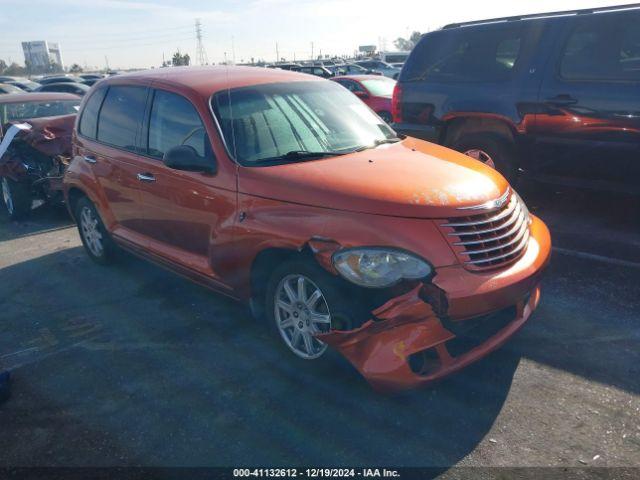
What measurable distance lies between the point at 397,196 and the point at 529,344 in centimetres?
145

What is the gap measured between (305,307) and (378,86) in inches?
478

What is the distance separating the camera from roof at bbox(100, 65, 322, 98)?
4.03m

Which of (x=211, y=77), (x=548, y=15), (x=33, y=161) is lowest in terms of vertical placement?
(x=33, y=161)

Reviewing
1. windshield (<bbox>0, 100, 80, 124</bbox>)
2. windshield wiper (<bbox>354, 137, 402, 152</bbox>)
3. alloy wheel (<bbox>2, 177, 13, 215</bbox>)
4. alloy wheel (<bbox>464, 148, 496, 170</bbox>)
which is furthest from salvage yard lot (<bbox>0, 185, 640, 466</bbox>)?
windshield (<bbox>0, 100, 80, 124</bbox>)

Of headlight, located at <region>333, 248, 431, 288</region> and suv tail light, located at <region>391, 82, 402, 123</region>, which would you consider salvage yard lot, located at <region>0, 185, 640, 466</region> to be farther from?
suv tail light, located at <region>391, 82, 402, 123</region>

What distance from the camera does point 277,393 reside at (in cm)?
321

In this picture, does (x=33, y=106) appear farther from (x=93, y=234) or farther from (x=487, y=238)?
(x=487, y=238)

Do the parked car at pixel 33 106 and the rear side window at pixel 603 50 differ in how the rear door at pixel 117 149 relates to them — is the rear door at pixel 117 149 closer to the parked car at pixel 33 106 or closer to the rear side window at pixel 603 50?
the parked car at pixel 33 106

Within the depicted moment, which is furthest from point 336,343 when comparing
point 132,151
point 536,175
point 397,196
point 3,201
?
point 3,201

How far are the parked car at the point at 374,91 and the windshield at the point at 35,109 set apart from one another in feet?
23.4

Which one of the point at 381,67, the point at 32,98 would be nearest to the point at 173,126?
the point at 32,98

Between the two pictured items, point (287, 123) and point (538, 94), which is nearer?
point (287, 123)

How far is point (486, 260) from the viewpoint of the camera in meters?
3.00

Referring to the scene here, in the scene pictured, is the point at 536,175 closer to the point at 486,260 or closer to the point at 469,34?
the point at 469,34
